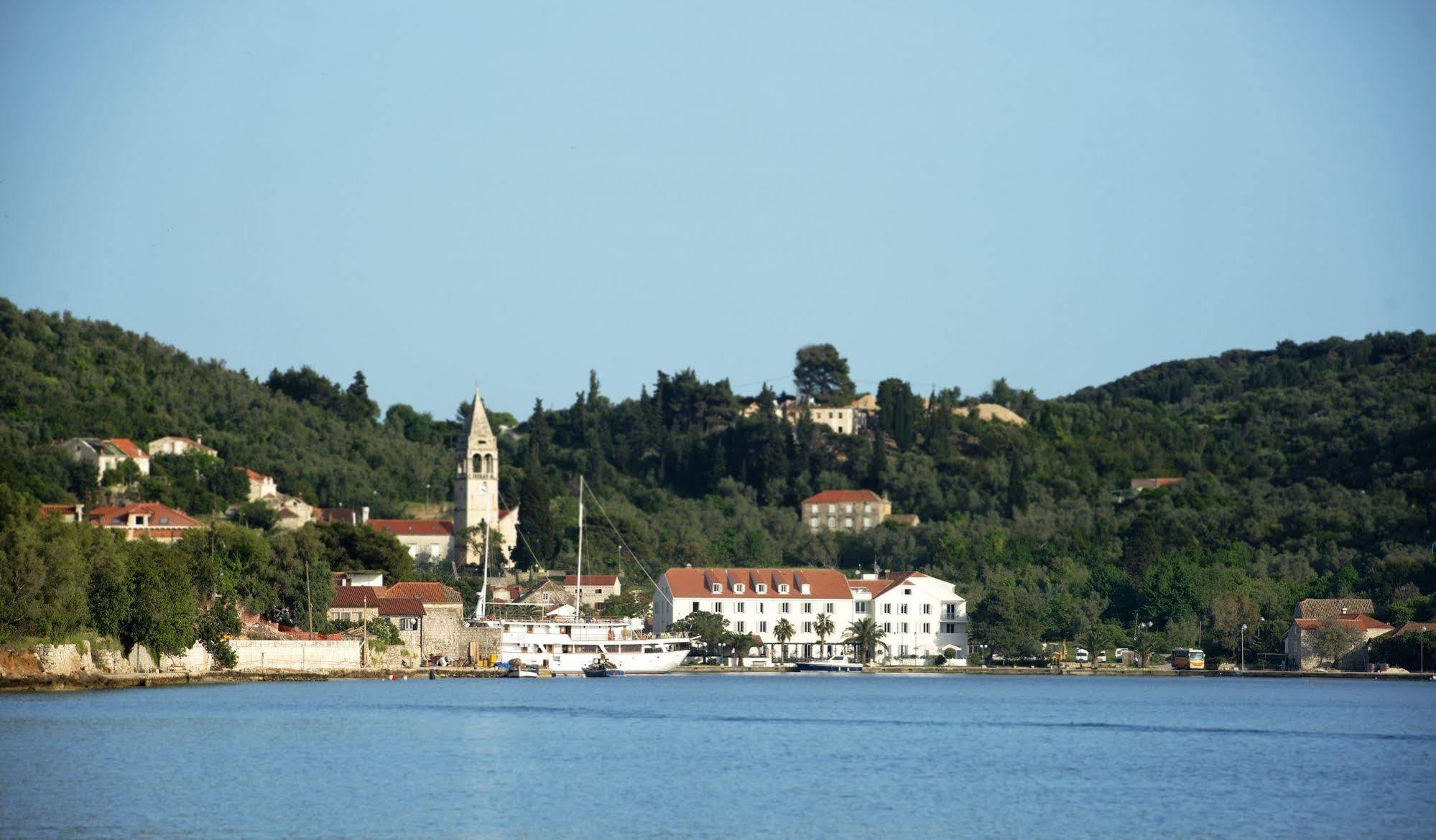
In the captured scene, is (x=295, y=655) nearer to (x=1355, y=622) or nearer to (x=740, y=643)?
(x=740, y=643)

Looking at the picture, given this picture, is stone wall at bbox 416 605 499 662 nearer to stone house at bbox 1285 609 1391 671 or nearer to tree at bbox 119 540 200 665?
tree at bbox 119 540 200 665

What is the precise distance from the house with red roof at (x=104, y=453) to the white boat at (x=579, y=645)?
2639 centimetres

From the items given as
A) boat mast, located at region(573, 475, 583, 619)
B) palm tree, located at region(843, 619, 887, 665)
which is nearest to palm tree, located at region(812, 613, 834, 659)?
palm tree, located at region(843, 619, 887, 665)

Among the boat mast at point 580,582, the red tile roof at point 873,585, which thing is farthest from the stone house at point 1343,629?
the boat mast at point 580,582

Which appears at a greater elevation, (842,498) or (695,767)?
(842,498)

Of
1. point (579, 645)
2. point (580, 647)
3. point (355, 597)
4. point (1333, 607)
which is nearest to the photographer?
point (355, 597)

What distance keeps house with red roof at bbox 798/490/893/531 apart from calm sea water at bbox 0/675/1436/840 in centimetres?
5602

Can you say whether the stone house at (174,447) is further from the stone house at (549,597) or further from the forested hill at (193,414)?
the stone house at (549,597)

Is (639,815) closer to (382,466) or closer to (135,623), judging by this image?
(135,623)

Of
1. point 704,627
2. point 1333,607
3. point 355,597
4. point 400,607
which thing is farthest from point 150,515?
point 1333,607

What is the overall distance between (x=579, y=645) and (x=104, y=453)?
3275 centimetres

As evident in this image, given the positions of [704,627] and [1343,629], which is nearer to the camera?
Answer: [1343,629]

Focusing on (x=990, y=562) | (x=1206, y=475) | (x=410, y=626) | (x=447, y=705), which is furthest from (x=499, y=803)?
(x=1206, y=475)

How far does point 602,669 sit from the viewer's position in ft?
271
